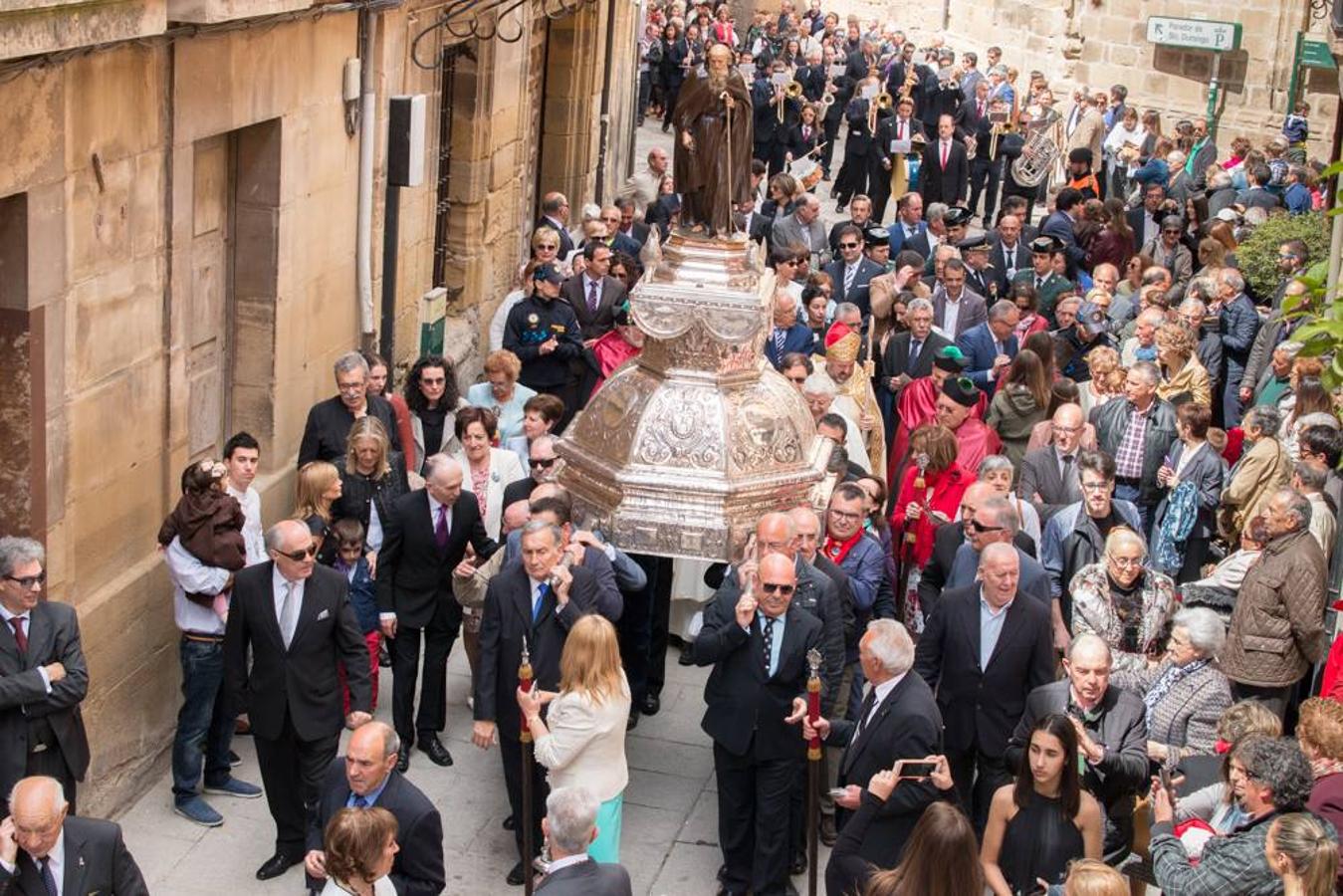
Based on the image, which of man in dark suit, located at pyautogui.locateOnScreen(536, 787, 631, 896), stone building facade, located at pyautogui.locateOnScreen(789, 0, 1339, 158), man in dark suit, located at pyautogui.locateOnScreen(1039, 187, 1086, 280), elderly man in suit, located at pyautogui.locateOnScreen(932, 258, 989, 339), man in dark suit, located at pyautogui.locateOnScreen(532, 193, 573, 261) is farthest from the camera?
stone building facade, located at pyautogui.locateOnScreen(789, 0, 1339, 158)

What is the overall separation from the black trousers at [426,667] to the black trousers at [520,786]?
0.97 meters

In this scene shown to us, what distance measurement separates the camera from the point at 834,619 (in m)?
10.0

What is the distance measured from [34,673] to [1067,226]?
1237 cm

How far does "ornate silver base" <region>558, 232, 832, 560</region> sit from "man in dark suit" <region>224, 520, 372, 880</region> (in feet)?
4.76

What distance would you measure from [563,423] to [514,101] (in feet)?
14.5

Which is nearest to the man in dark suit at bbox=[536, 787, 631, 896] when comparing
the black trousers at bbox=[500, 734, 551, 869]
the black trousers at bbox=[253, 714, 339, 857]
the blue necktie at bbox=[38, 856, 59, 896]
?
the blue necktie at bbox=[38, 856, 59, 896]

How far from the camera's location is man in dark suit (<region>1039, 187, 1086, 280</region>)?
1823 centimetres

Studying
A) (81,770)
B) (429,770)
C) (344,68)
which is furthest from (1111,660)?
(344,68)

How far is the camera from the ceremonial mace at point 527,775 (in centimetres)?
944

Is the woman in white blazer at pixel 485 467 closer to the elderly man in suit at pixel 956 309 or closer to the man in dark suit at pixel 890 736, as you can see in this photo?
the man in dark suit at pixel 890 736

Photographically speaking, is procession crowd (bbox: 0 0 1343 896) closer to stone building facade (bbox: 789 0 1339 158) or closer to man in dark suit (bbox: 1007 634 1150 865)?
man in dark suit (bbox: 1007 634 1150 865)

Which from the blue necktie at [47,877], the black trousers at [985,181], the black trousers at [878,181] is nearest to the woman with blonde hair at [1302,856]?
the blue necktie at [47,877]

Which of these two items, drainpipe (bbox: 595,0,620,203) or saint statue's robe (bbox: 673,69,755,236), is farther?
drainpipe (bbox: 595,0,620,203)

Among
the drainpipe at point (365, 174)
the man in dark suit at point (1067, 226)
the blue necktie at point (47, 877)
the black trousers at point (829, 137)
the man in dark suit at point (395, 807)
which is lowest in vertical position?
the black trousers at point (829, 137)
